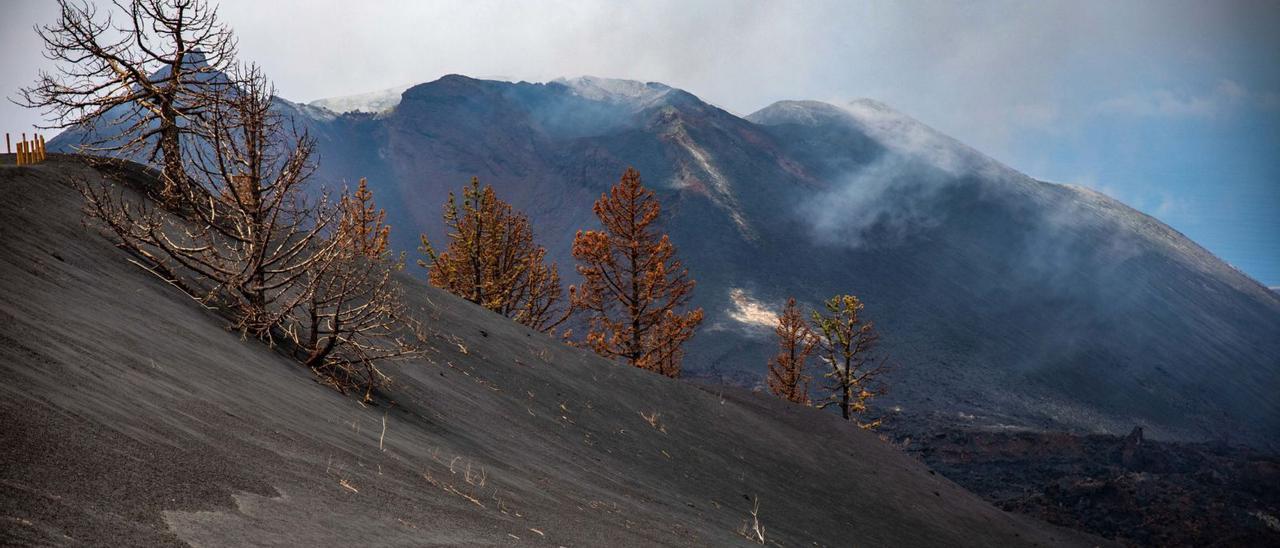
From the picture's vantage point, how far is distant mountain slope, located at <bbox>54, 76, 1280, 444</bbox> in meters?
114

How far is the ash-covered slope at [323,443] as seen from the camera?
5.38 metres

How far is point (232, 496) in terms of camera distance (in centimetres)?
583

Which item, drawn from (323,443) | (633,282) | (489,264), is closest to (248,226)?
(323,443)

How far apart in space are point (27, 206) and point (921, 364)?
359 ft

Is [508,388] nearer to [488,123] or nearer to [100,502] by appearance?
[100,502]

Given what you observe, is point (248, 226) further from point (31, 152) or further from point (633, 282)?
point (633, 282)

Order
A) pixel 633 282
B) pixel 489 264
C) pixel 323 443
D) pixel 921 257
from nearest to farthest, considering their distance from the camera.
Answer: pixel 323 443 < pixel 489 264 < pixel 633 282 < pixel 921 257

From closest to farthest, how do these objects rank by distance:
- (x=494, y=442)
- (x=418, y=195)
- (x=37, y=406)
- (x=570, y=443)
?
1. (x=37, y=406)
2. (x=494, y=442)
3. (x=570, y=443)
4. (x=418, y=195)

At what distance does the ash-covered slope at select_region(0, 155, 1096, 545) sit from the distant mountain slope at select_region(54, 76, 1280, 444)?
7998 cm

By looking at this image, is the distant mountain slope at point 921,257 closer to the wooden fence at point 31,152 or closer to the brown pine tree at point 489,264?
the brown pine tree at point 489,264

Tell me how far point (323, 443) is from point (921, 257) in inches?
5876

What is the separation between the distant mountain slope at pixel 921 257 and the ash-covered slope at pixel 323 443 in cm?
7998

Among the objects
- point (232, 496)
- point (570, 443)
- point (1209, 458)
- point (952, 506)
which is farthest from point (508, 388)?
point (1209, 458)

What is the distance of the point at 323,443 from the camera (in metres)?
8.17
